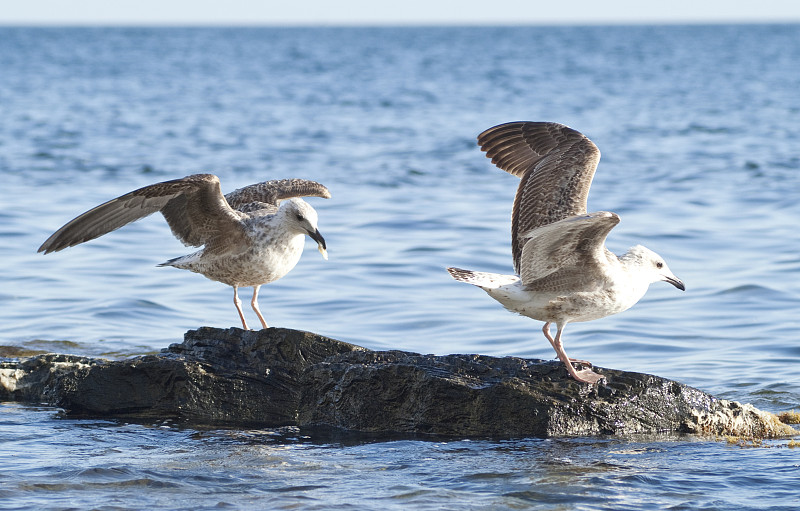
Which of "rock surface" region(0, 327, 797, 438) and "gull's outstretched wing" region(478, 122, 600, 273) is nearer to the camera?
"rock surface" region(0, 327, 797, 438)

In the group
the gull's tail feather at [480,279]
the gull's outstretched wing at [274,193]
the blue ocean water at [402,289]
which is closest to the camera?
the blue ocean water at [402,289]

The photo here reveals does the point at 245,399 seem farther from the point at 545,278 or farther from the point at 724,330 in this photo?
the point at 724,330

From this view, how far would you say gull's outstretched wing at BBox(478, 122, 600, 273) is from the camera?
270 inches

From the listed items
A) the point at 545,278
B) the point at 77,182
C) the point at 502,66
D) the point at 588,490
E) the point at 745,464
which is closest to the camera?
the point at 588,490

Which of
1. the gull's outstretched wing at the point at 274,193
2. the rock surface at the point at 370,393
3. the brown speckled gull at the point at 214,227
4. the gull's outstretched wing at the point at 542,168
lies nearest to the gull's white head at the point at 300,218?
the brown speckled gull at the point at 214,227

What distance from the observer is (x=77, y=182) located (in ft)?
58.4

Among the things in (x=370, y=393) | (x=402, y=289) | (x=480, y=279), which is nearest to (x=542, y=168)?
(x=480, y=279)

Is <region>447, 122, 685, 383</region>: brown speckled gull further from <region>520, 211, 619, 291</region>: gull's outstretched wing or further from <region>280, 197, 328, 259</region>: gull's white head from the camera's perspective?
<region>280, 197, 328, 259</region>: gull's white head

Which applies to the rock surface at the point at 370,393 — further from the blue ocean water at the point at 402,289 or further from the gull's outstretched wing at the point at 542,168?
the gull's outstretched wing at the point at 542,168

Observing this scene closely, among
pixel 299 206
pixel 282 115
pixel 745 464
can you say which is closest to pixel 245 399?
pixel 299 206

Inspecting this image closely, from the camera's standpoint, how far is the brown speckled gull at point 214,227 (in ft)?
23.3

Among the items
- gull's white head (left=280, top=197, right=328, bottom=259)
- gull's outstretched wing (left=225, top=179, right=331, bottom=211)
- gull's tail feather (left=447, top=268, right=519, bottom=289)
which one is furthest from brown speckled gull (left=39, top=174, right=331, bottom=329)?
gull's tail feather (left=447, top=268, right=519, bottom=289)

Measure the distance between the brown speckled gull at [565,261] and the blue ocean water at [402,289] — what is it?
83 cm

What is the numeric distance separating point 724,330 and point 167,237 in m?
7.38
